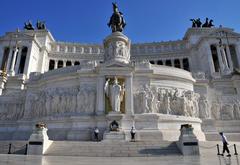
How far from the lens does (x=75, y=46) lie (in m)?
75.8

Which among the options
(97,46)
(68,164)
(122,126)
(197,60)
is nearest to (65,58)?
(97,46)

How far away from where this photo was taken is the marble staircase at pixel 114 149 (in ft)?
48.8

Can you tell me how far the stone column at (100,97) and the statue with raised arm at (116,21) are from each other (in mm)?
9017

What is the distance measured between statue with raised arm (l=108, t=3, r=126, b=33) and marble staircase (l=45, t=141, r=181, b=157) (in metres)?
17.6

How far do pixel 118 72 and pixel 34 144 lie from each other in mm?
11442

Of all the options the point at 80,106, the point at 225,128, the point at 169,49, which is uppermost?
the point at 169,49

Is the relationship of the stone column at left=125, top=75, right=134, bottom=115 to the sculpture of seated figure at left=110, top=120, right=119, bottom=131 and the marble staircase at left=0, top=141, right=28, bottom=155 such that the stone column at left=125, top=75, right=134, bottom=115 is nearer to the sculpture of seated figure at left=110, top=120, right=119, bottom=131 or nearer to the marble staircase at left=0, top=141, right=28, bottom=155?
the sculpture of seated figure at left=110, top=120, right=119, bottom=131

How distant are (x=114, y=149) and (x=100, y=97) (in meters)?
8.15

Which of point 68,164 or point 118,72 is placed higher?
point 118,72

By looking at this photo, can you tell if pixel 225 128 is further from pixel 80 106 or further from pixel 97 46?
pixel 97 46

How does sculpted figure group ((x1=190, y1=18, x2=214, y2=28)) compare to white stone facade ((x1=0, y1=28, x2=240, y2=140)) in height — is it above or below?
above

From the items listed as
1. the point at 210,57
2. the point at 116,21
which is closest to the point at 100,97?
the point at 116,21

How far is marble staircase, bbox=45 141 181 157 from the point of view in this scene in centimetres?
1487

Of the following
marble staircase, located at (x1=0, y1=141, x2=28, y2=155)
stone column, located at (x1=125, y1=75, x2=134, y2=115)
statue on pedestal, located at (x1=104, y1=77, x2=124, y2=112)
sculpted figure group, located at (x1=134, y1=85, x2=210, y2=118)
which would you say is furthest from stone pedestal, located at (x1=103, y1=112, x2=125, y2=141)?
marble staircase, located at (x1=0, y1=141, x2=28, y2=155)
